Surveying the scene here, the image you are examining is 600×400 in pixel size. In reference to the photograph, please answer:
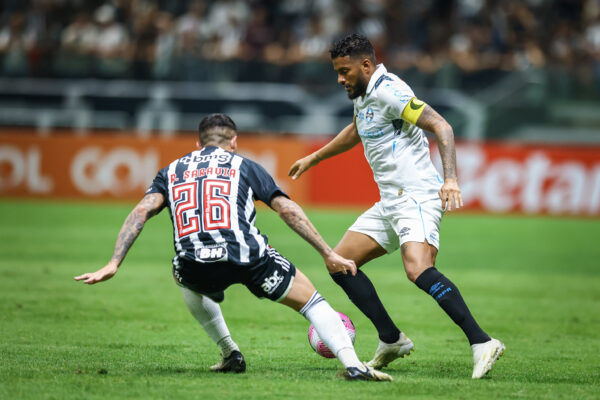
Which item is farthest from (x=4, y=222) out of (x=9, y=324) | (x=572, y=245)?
(x=572, y=245)

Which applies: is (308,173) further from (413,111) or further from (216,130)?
(216,130)

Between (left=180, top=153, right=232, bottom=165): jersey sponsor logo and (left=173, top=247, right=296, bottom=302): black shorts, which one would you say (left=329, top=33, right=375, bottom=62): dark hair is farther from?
(left=173, top=247, right=296, bottom=302): black shorts

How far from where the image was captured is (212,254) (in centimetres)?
568

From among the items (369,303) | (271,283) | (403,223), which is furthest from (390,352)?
(271,283)

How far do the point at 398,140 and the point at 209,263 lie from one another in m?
1.86

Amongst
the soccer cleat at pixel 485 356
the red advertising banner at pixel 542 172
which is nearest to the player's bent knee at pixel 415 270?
the soccer cleat at pixel 485 356

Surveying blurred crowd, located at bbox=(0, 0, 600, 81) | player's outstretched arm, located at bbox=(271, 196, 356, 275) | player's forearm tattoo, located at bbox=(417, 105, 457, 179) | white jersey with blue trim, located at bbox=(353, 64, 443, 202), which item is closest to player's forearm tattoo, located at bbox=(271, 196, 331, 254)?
player's outstretched arm, located at bbox=(271, 196, 356, 275)

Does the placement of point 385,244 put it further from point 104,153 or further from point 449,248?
point 104,153

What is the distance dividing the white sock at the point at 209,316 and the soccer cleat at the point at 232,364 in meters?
0.04

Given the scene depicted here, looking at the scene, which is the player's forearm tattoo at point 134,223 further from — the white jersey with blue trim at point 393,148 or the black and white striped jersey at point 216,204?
the white jersey with blue trim at point 393,148

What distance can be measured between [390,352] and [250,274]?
5.00 feet

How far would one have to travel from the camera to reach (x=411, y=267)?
6324 millimetres

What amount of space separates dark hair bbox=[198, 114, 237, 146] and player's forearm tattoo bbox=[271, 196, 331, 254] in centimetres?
68

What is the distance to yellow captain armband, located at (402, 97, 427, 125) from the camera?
630 centimetres
